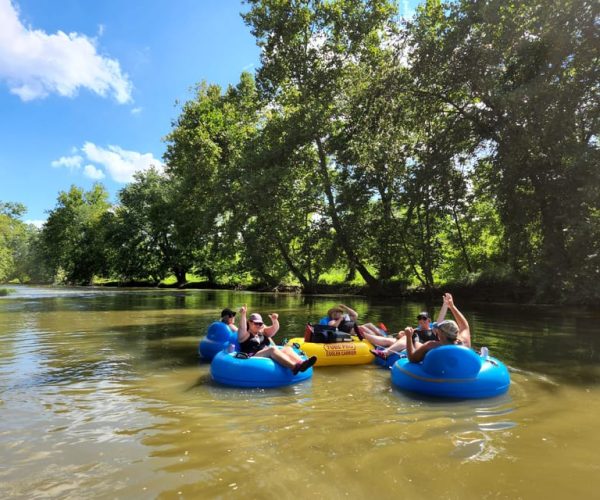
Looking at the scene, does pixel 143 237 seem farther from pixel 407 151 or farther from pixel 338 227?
pixel 407 151

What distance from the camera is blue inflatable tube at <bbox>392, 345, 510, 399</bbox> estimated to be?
6043 millimetres

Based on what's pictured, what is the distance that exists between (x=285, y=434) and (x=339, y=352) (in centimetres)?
377

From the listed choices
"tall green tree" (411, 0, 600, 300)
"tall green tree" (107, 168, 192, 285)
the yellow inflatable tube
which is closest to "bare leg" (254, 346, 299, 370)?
the yellow inflatable tube

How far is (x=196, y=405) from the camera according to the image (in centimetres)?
582

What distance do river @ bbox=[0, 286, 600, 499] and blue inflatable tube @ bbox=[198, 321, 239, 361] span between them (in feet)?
1.06

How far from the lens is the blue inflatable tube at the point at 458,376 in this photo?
604 centimetres

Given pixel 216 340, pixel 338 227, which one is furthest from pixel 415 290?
pixel 216 340

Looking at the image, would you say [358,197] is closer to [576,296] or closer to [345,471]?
[576,296]

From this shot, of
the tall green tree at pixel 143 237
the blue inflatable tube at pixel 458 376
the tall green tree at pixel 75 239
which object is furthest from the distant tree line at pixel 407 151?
→ the tall green tree at pixel 75 239

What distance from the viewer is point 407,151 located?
22234 millimetres

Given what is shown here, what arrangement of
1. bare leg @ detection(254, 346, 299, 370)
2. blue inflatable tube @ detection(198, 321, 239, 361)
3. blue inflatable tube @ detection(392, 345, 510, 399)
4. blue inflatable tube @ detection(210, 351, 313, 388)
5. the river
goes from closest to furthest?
the river → blue inflatable tube @ detection(392, 345, 510, 399) → blue inflatable tube @ detection(210, 351, 313, 388) → bare leg @ detection(254, 346, 299, 370) → blue inflatable tube @ detection(198, 321, 239, 361)

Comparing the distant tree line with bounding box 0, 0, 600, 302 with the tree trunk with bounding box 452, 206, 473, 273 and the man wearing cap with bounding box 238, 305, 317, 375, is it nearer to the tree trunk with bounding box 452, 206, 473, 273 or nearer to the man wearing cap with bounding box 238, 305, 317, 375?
the tree trunk with bounding box 452, 206, 473, 273

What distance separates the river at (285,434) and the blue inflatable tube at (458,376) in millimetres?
197

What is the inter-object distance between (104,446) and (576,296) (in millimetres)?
16219
